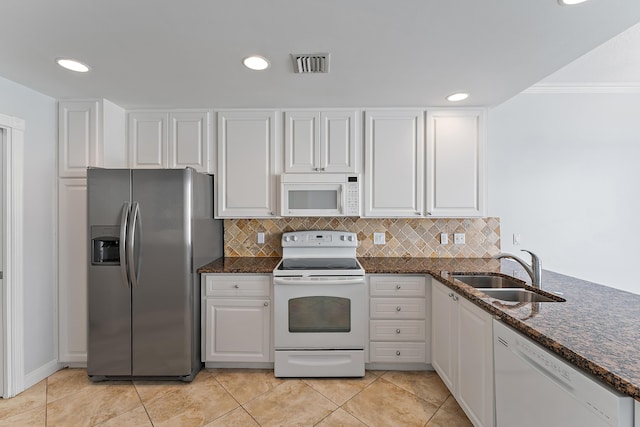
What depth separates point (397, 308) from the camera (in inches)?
91.7

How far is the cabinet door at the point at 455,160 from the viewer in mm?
2586

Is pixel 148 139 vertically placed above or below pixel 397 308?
above

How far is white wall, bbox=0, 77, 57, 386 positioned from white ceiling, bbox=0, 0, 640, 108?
165 millimetres

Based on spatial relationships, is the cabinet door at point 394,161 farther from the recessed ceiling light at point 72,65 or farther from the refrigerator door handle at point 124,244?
the recessed ceiling light at point 72,65

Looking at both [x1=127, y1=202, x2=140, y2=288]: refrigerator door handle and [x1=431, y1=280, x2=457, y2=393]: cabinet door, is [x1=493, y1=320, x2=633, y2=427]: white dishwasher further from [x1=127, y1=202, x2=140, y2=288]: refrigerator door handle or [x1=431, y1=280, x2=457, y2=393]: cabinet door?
[x1=127, y1=202, x2=140, y2=288]: refrigerator door handle

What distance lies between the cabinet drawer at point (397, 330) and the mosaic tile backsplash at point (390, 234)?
0.72 m

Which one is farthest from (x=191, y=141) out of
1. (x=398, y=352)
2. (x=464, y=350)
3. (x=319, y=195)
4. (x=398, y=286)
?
(x=464, y=350)

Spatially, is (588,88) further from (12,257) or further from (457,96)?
(12,257)

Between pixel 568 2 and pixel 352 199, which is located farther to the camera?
pixel 352 199

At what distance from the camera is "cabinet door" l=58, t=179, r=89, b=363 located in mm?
2373

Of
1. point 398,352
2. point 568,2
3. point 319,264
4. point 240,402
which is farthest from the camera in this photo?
point 319,264

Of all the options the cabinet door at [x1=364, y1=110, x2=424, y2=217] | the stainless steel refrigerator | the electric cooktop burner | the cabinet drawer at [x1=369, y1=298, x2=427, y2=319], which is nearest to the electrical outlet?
the cabinet door at [x1=364, y1=110, x2=424, y2=217]

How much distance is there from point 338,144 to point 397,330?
5.53ft

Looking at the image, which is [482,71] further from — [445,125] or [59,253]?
[59,253]
